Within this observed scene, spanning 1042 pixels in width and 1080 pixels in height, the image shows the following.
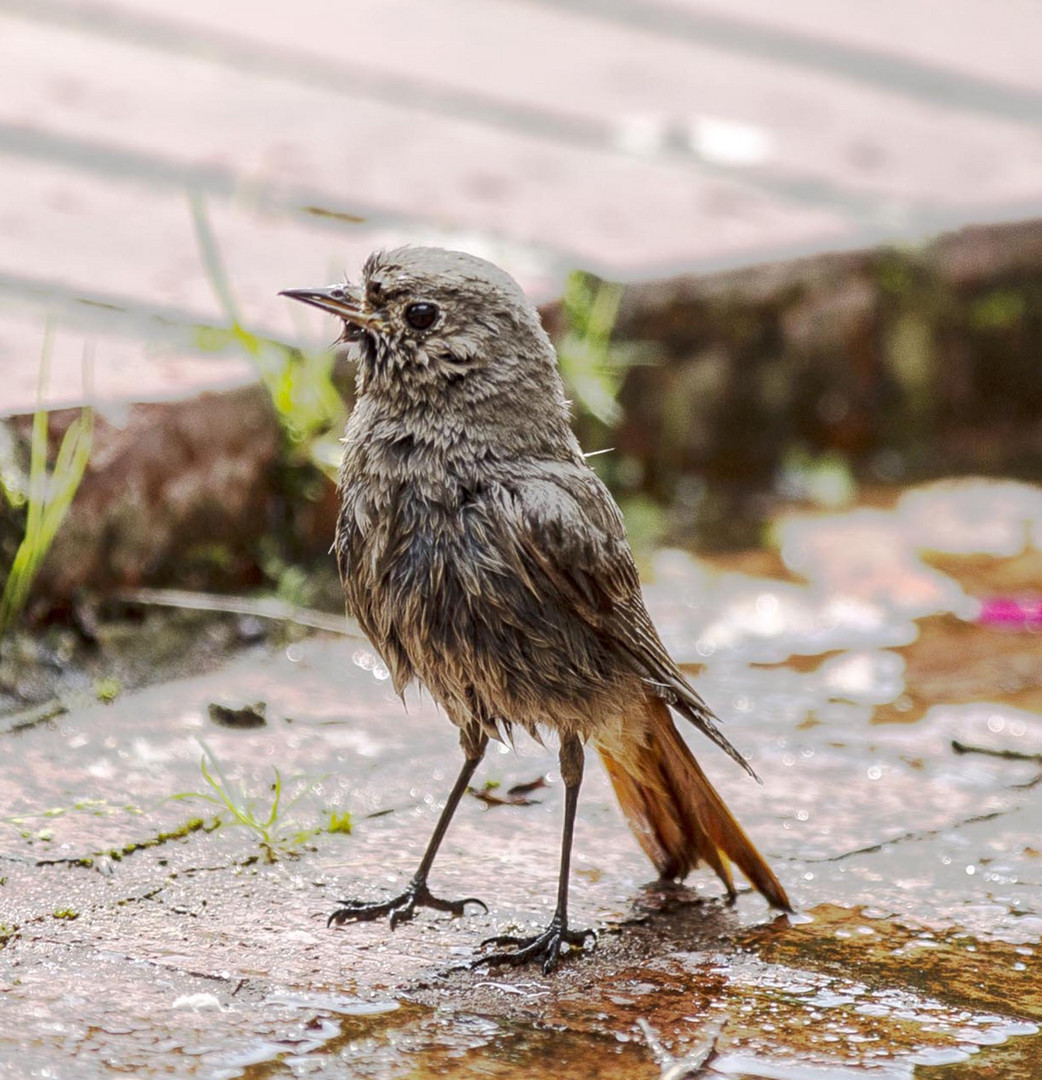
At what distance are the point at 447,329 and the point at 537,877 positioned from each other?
3.64ft

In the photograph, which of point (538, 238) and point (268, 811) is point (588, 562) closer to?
point (268, 811)

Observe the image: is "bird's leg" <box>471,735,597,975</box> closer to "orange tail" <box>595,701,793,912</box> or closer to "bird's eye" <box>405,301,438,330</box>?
"orange tail" <box>595,701,793,912</box>

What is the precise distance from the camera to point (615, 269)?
5.81 metres

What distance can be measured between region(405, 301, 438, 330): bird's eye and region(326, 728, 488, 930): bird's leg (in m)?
0.82

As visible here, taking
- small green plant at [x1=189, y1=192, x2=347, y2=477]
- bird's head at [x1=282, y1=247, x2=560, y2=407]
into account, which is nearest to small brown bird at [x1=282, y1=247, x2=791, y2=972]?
bird's head at [x1=282, y1=247, x2=560, y2=407]

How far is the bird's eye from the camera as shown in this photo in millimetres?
3549

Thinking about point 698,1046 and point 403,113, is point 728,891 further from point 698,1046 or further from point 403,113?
point 403,113

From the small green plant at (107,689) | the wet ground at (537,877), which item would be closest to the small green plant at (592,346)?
the wet ground at (537,877)

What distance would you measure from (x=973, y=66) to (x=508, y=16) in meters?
1.96

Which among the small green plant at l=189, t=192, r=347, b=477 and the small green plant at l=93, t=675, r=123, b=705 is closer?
the small green plant at l=93, t=675, r=123, b=705

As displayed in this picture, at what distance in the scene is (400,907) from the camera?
3.54 metres

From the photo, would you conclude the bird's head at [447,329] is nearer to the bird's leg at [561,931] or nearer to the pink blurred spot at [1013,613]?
the bird's leg at [561,931]

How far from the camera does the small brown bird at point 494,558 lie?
11.3 feet

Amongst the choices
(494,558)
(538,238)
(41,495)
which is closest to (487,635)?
(494,558)
